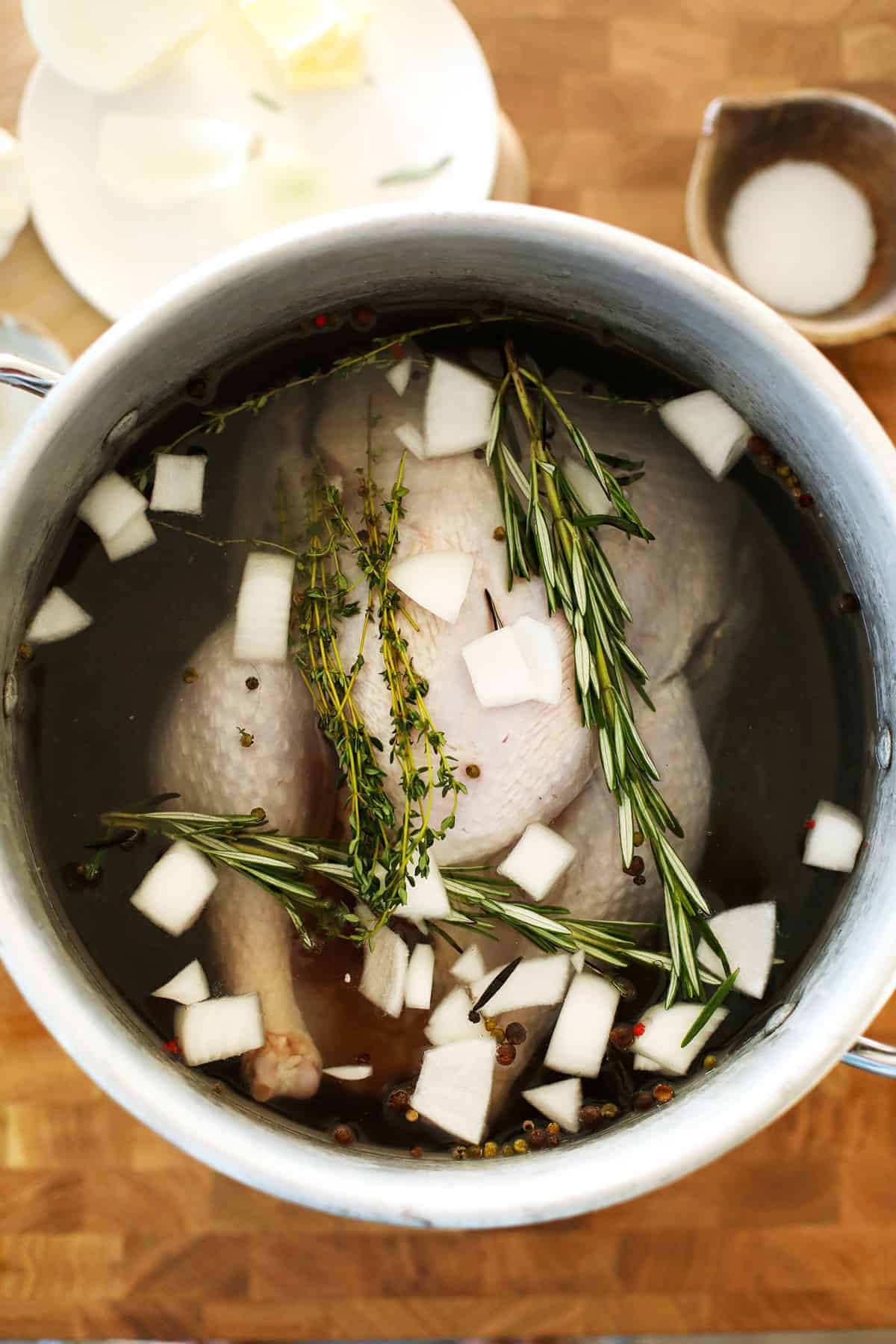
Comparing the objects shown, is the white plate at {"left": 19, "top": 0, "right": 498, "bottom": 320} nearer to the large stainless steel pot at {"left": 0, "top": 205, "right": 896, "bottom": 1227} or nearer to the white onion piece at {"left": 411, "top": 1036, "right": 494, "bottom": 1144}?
the large stainless steel pot at {"left": 0, "top": 205, "right": 896, "bottom": 1227}

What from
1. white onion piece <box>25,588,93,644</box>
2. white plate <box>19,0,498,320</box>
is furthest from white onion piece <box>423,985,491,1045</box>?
white plate <box>19,0,498,320</box>

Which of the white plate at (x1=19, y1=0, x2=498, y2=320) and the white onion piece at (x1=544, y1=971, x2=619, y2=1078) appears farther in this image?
the white plate at (x1=19, y1=0, x2=498, y2=320)

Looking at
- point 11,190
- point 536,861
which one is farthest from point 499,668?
point 11,190

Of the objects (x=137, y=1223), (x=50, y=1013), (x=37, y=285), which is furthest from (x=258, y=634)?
(x=137, y=1223)

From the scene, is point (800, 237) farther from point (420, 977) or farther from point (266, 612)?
point (420, 977)

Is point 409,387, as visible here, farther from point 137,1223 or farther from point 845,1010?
point 137,1223

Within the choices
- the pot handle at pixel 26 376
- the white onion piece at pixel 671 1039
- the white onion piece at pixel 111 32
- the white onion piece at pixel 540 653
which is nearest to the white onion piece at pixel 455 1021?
the white onion piece at pixel 671 1039
